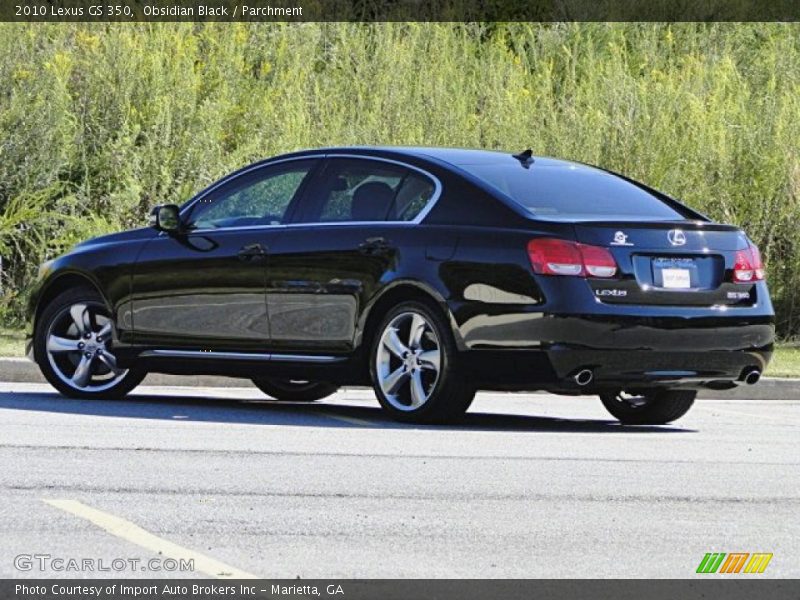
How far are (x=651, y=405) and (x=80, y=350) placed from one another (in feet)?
13.0

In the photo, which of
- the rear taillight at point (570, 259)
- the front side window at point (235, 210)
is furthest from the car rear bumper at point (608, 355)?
the front side window at point (235, 210)

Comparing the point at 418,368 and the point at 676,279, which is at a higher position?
the point at 676,279

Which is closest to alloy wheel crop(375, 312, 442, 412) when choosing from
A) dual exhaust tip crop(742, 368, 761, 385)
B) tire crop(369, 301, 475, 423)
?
tire crop(369, 301, 475, 423)

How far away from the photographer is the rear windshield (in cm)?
1216

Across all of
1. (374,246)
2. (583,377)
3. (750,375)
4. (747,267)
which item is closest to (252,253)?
(374,246)

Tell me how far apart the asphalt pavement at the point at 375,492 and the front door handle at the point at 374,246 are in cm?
108

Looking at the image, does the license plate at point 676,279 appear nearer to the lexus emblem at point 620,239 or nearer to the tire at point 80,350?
the lexus emblem at point 620,239

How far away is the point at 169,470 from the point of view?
31.8 feet

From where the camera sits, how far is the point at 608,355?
11570 millimetres

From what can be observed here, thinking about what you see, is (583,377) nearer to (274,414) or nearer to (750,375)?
(750,375)

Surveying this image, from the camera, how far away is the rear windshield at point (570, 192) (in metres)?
12.2

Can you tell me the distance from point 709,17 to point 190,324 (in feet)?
67.6

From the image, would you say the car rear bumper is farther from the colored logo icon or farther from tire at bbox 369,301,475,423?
the colored logo icon
